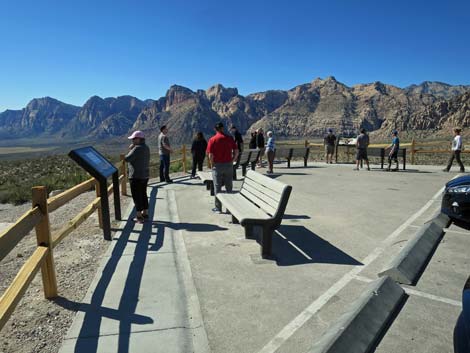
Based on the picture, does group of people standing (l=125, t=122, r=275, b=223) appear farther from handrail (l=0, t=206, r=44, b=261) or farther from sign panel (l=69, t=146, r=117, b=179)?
handrail (l=0, t=206, r=44, b=261)

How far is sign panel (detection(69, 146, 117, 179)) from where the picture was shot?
17.7ft

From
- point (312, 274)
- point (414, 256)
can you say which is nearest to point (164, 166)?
point (312, 274)

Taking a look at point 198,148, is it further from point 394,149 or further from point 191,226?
point 394,149

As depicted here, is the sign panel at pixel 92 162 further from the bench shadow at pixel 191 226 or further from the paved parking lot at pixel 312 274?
the paved parking lot at pixel 312 274

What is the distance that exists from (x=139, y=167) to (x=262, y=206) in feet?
7.87

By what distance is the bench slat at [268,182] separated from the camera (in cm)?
499

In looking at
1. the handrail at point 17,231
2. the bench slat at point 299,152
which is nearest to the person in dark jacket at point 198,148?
the bench slat at point 299,152

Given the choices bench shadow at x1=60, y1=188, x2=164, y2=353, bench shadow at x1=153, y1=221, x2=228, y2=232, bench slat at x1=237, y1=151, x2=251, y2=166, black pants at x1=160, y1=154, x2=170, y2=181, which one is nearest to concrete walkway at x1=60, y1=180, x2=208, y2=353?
bench shadow at x1=60, y1=188, x2=164, y2=353

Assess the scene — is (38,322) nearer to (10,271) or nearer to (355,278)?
(10,271)

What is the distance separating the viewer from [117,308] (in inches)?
139

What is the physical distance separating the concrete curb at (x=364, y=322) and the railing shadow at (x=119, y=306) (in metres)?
1.56

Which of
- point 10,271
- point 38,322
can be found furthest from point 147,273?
point 10,271

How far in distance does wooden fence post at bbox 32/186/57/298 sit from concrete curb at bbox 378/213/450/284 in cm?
324

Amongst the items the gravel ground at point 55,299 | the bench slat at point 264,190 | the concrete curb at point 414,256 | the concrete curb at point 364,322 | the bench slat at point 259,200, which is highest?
the bench slat at point 264,190
